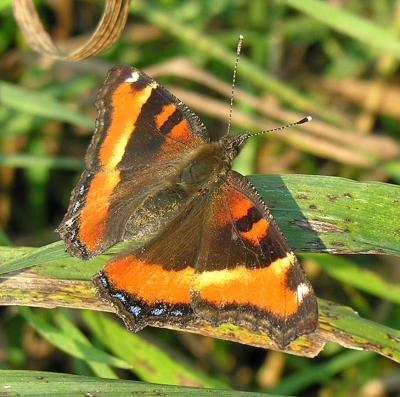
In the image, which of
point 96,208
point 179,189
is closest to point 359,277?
point 179,189

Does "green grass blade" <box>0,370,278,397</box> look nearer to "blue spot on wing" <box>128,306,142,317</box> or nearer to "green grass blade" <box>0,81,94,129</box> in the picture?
"blue spot on wing" <box>128,306,142,317</box>

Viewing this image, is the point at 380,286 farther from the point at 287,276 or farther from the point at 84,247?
the point at 84,247

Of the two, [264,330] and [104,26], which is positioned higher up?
[104,26]

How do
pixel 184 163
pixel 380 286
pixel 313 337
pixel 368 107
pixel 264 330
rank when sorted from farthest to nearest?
1. pixel 368 107
2. pixel 380 286
3. pixel 184 163
4. pixel 313 337
5. pixel 264 330

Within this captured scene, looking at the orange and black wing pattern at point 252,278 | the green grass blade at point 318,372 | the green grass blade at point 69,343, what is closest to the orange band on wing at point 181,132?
the orange and black wing pattern at point 252,278

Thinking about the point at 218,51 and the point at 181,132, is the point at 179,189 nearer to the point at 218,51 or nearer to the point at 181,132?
the point at 181,132

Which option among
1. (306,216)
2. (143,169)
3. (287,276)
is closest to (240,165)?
(143,169)
